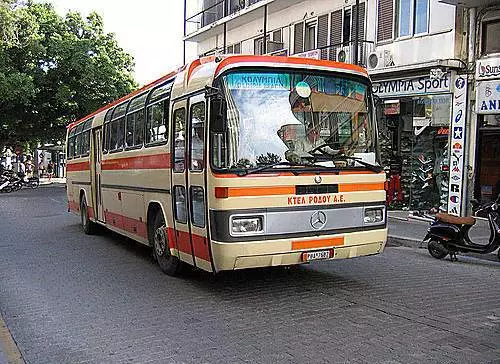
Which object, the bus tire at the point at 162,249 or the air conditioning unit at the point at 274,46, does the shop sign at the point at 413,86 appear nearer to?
the air conditioning unit at the point at 274,46

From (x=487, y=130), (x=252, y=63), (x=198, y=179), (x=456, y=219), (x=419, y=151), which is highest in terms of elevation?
(x=252, y=63)

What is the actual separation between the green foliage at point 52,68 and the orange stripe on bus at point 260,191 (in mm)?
25560

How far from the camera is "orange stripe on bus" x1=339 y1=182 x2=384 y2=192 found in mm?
7090

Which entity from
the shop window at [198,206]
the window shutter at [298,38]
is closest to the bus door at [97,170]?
the shop window at [198,206]

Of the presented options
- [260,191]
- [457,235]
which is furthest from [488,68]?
[260,191]

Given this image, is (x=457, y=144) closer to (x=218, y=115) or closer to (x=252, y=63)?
(x=252, y=63)

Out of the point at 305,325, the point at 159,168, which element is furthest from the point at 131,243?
the point at 305,325

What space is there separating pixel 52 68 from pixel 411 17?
21980mm

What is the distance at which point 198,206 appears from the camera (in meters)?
7.18

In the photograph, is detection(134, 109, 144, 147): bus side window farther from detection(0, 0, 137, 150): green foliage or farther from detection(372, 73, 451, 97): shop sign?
detection(0, 0, 137, 150): green foliage

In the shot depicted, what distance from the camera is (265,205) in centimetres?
668

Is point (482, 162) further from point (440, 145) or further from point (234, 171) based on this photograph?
point (234, 171)

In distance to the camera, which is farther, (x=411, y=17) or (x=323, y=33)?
(x=323, y=33)

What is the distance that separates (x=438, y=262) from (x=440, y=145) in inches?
266
